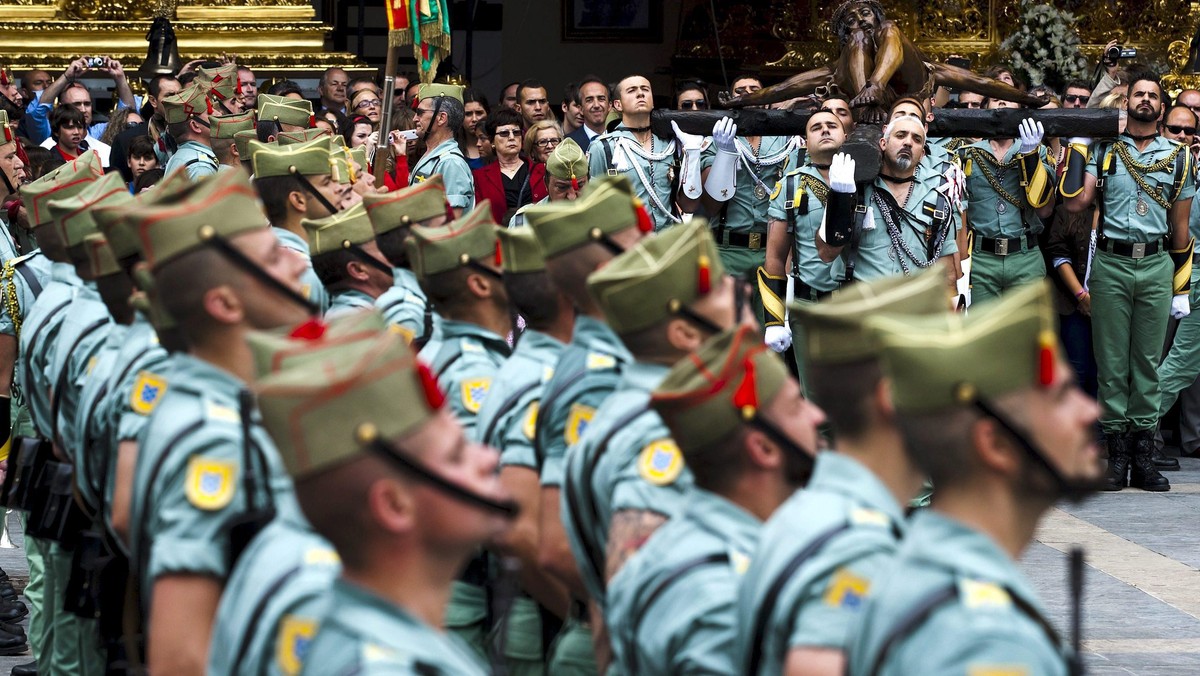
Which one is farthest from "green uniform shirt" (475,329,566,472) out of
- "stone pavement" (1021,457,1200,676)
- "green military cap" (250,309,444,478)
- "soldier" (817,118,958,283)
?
"soldier" (817,118,958,283)

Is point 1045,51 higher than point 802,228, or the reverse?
point 1045,51

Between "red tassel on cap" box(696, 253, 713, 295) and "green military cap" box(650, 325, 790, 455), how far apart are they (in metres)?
0.47

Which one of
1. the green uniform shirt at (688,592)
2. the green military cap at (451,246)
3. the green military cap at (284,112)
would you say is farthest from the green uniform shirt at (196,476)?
the green military cap at (284,112)

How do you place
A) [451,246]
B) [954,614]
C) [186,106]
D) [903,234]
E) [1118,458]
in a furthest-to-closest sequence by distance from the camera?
1. [1118,458]
2. [186,106]
3. [903,234]
4. [451,246]
5. [954,614]

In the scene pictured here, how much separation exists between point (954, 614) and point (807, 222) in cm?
664

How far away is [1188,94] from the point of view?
12094 millimetres

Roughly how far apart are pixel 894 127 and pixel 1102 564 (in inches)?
85.0

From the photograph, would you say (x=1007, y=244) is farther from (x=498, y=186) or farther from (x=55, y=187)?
(x=55, y=187)

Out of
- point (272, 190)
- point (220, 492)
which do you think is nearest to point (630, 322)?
point (220, 492)

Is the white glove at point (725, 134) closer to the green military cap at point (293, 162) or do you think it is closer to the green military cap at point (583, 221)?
the green military cap at point (293, 162)

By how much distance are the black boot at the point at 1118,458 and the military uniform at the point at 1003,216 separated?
984 millimetres

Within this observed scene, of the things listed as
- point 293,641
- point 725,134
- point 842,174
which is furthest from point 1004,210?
point 293,641

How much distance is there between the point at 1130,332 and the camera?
35.8ft

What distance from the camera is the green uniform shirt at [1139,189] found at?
10.5 metres
